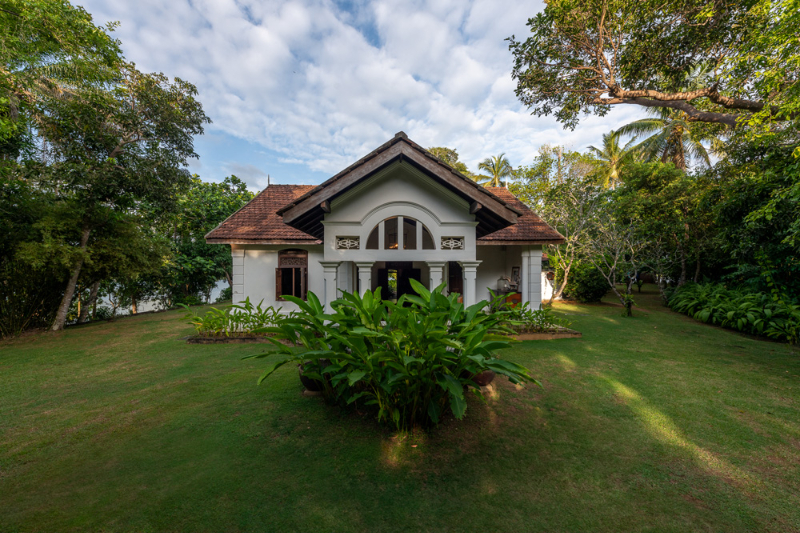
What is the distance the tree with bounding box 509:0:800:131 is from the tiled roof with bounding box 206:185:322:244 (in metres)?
9.29

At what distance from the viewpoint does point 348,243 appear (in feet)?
18.7

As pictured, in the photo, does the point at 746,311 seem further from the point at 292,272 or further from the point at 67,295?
the point at 67,295

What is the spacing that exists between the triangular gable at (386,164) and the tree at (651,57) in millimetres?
5603

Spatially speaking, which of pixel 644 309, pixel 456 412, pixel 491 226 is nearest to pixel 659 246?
pixel 644 309

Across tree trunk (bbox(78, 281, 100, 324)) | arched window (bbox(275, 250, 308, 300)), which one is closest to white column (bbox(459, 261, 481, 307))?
arched window (bbox(275, 250, 308, 300))

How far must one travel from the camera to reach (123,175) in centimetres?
886

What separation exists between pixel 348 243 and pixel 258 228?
584 cm

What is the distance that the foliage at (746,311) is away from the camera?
24.9 ft

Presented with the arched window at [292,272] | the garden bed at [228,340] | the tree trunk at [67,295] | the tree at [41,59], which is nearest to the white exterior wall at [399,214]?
the garden bed at [228,340]

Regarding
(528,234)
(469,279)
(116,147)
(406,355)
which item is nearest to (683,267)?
(528,234)

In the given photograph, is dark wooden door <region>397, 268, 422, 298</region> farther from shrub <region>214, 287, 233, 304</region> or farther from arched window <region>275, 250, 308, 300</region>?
shrub <region>214, 287, 233, 304</region>

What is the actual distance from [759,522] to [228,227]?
1208 centimetres

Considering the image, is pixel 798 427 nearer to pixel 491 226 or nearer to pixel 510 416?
pixel 510 416

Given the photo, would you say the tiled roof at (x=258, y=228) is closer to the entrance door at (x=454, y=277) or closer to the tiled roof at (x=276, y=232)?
the tiled roof at (x=276, y=232)
